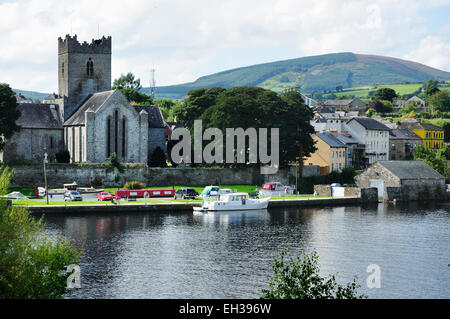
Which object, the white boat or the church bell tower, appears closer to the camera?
the white boat

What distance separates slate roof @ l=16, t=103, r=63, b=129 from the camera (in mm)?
81500

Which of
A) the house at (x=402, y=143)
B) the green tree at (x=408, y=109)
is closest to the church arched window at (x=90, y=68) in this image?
the house at (x=402, y=143)

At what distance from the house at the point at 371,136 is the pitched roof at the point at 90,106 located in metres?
46.1

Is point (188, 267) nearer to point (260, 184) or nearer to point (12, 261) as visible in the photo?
point (12, 261)

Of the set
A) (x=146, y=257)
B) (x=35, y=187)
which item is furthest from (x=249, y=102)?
(x=146, y=257)

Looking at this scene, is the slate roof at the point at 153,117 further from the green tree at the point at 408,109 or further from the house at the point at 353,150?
the green tree at the point at 408,109

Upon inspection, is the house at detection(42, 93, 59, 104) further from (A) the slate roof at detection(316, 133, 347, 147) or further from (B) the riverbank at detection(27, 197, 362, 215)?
(A) the slate roof at detection(316, 133, 347, 147)

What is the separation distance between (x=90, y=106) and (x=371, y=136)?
165 feet

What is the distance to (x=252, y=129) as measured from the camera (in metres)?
79.5

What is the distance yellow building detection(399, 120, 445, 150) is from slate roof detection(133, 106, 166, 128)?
197 feet

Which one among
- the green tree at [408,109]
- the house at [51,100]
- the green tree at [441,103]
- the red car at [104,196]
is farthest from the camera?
the green tree at [408,109]

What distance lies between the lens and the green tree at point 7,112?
7219cm

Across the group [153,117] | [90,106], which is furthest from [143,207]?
[153,117]

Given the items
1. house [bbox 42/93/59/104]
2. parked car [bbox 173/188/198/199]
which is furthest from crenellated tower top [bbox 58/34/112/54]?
parked car [bbox 173/188/198/199]
